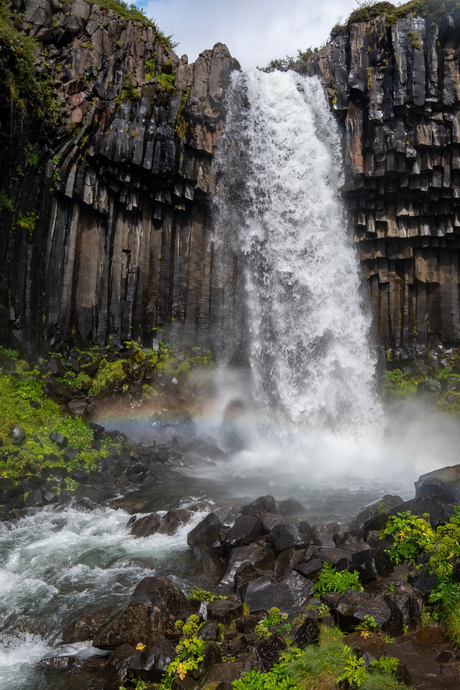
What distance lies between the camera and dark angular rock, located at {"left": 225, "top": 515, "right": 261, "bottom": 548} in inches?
305

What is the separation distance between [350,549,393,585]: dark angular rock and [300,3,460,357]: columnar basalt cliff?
13.7 m

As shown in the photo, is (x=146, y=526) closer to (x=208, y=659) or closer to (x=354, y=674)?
(x=208, y=659)

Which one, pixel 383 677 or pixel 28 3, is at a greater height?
pixel 28 3

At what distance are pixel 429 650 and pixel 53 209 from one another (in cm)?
1614

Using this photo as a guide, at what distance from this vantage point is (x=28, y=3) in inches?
642

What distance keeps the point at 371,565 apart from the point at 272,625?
63.5 inches

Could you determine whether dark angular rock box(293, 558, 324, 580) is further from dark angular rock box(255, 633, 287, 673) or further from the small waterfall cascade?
the small waterfall cascade

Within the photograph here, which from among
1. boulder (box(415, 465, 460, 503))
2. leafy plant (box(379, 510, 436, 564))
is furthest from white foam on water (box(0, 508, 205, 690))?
boulder (box(415, 465, 460, 503))

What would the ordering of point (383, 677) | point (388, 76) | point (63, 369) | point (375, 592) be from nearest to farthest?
1. point (383, 677)
2. point (375, 592)
3. point (63, 369)
4. point (388, 76)

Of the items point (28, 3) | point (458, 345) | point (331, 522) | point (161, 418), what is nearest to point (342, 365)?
point (458, 345)

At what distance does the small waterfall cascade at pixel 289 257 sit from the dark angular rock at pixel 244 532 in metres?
9.61

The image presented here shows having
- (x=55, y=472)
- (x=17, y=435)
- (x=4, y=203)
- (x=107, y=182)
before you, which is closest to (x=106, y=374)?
(x=17, y=435)

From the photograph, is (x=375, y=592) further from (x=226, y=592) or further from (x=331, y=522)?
(x=331, y=522)

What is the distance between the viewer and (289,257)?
1888 cm
